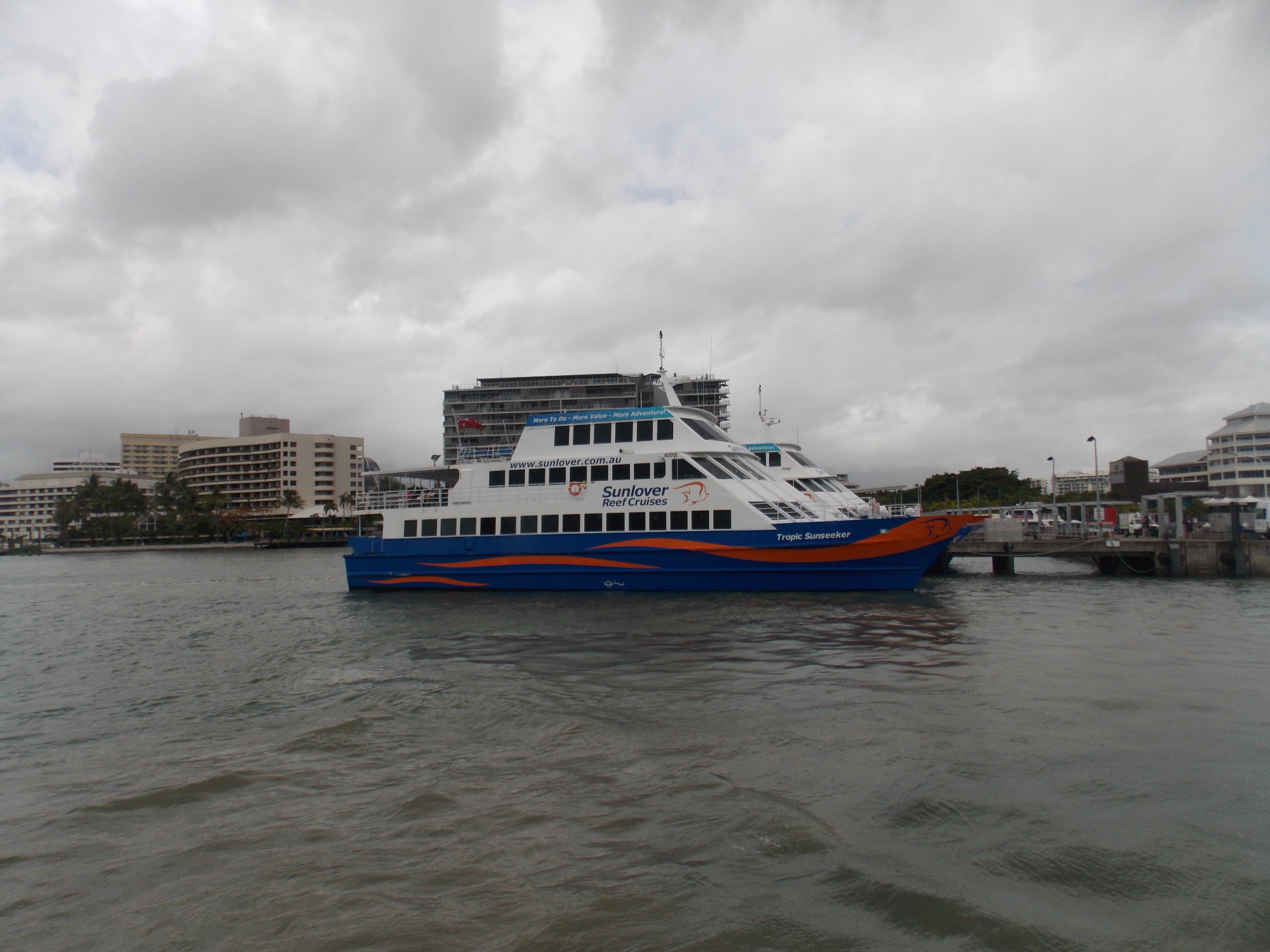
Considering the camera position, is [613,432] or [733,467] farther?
[613,432]

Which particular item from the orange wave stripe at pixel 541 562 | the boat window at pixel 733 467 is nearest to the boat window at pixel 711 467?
the boat window at pixel 733 467

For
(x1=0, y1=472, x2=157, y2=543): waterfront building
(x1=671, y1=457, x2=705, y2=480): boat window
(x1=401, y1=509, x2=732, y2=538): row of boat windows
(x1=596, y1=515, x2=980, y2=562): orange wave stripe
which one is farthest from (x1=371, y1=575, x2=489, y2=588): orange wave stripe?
(x1=0, y1=472, x2=157, y2=543): waterfront building

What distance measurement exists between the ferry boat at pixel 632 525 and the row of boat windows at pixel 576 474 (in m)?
0.04

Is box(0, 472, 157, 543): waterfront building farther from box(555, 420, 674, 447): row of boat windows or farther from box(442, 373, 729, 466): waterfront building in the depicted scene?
box(555, 420, 674, 447): row of boat windows

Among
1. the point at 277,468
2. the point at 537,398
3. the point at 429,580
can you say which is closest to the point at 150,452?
the point at 277,468

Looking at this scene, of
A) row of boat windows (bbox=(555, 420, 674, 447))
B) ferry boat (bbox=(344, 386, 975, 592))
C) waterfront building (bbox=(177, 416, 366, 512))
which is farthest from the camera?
waterfront building (bbox=(177, 416, 366, 512))

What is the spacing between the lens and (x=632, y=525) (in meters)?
20.8

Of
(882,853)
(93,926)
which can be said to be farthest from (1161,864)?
(93,926)

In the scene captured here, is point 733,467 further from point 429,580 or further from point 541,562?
point 429,580

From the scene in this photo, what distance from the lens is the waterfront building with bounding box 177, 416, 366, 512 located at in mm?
115875

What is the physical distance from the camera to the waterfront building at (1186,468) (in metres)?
91.2

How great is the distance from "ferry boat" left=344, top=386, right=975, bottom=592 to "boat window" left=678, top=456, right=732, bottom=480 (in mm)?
46

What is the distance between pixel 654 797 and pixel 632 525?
14828 millimetres

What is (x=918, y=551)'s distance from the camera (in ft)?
62.2
